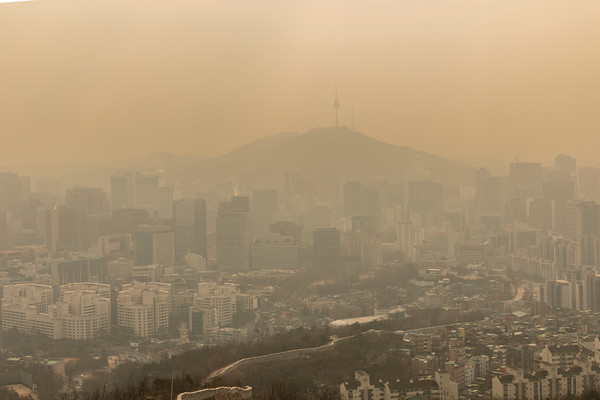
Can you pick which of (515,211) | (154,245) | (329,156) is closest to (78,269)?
(154,245)

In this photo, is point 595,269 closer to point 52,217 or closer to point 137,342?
point 137,342

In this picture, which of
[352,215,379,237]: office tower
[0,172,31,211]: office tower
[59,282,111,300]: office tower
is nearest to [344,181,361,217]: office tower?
[352,215,379,237]: office tower

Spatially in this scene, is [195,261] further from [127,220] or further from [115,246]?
[127,220]

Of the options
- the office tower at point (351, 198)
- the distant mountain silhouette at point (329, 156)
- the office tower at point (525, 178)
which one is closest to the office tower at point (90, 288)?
the distant mountain silhouette at point (329, 156)

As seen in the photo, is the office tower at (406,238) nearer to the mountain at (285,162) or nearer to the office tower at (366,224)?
the office tower at (366,224)

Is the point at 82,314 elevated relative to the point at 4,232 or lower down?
→ lower down

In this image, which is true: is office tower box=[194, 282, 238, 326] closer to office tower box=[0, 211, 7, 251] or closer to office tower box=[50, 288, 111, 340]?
office tower box=[50, 288, 111, 340]

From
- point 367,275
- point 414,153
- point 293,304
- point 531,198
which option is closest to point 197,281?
point 293,304
